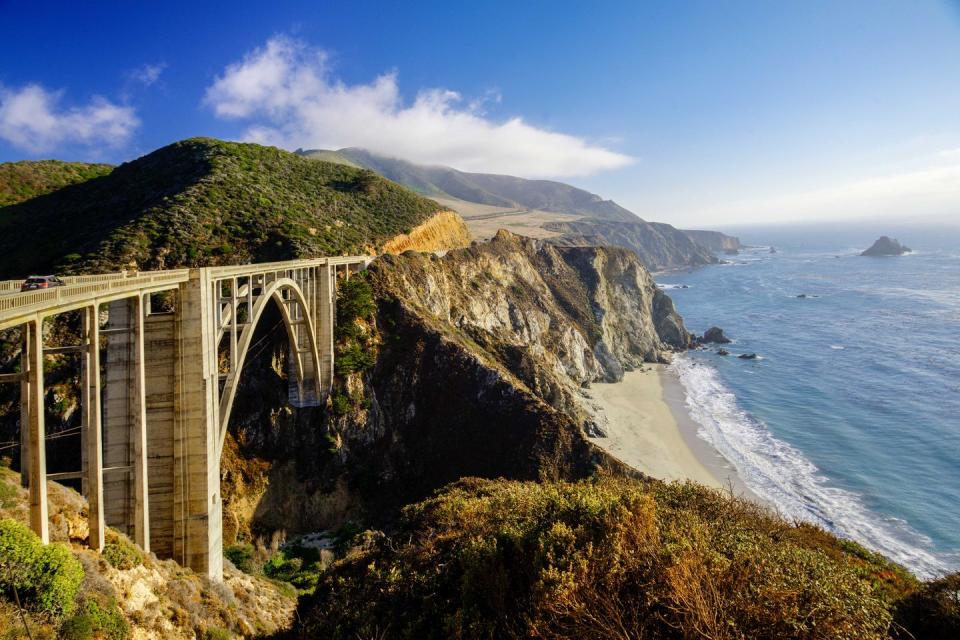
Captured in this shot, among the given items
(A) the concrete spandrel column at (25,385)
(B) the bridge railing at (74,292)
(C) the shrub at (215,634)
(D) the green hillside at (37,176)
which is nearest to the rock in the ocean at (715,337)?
(B) the bridge railing at (74,292)

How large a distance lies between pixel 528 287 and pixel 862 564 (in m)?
42.7

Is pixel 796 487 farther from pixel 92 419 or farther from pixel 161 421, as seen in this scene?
pixel 92 419

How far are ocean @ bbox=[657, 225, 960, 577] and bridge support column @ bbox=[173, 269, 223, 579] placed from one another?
28876mm

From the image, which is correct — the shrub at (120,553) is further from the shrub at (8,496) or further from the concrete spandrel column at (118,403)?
the concrete spandrel column at (118,403)

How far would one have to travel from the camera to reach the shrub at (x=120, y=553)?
9.54 m

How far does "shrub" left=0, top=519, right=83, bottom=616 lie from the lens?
6.93 m

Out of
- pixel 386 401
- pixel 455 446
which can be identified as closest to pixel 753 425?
pixel 455 446

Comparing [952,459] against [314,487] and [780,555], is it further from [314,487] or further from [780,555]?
[314,487]

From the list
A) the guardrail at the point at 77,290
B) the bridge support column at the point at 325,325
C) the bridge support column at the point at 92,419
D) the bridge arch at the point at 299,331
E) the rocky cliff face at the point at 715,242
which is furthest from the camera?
the rocky cliff face at the point at 715,242

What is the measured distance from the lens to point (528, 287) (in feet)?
176

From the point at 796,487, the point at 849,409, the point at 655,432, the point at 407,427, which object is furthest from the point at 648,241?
the point at 407,427

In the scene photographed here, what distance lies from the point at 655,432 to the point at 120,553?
36008mm

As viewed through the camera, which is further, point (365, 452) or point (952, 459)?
point (952, 459)

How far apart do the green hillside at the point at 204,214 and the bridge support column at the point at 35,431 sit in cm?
2240
